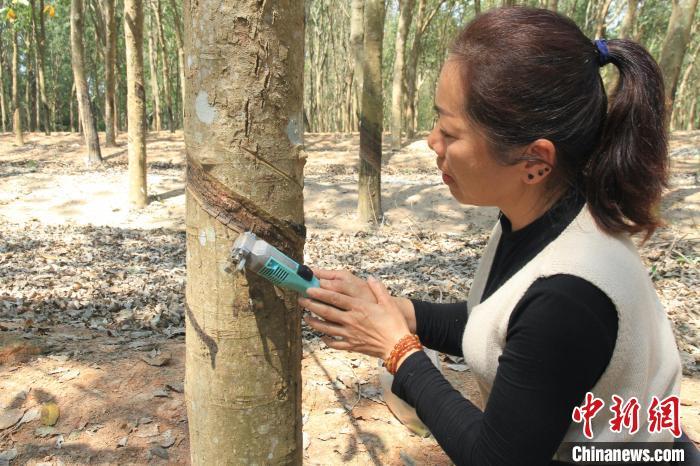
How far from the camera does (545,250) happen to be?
123cm

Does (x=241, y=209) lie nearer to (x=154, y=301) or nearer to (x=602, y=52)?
(x=602, y=52)

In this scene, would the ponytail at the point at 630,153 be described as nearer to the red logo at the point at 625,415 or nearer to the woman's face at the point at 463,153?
the woman's face at the point at 463,153

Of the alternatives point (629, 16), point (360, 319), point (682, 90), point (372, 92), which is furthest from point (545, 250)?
point (682, 90)

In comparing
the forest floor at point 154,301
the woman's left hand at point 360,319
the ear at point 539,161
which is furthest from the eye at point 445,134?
the forest floor at point 154,301

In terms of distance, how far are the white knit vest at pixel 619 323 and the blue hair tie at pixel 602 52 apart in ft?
1.30

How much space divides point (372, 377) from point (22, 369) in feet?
7.33

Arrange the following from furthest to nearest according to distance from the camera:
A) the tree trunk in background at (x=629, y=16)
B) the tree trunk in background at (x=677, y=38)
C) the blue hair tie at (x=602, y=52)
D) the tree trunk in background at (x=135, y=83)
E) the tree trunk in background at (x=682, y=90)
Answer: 1. the tree trunk in background at (x=682, y=90)
2. the tree trunk in background at (x=629, y=16)
3. the tree trunk in background at (x=135, y=83)
4. the tree trunk in background at (x=677, y=38)
5. the blue hair tie at (x=602, y=52)

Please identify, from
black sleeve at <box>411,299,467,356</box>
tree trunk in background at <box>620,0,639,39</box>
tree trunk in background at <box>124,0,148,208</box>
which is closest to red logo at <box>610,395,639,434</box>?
black sleeve at <box>411,299,467,356</box>

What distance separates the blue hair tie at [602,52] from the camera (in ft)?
4.27

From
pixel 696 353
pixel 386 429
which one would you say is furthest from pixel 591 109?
pixel 696 353

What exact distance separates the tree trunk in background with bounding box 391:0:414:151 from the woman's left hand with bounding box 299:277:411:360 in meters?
11.2

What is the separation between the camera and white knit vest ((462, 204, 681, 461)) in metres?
1.12

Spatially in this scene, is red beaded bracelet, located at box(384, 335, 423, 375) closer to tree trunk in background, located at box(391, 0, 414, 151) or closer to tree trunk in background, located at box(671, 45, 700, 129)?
tree trunk in background, located at box(391, 0, 414, 151)

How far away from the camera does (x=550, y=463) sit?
1.25 m
